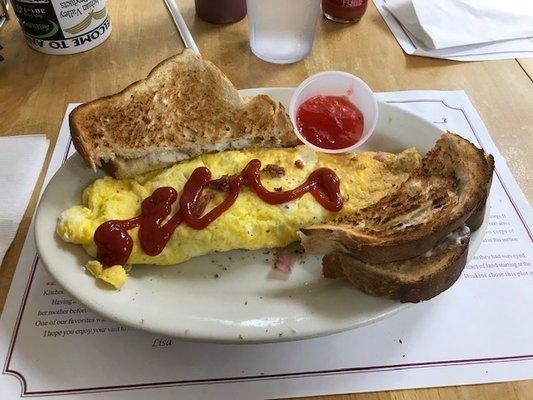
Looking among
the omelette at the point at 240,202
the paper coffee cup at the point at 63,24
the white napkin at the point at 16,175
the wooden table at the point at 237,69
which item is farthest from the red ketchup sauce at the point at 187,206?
the paper coffee cup at the point at 63,24

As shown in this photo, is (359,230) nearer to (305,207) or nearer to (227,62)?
(305,207)

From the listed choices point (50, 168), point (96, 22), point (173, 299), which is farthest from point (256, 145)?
point (96, 22)

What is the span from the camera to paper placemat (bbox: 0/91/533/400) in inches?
45.2

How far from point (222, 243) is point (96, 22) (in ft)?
4.06

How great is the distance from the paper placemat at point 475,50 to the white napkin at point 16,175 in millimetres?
1575

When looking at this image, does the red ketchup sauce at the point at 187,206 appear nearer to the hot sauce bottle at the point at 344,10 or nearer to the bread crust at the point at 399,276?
the bread crust at the point at 399,276

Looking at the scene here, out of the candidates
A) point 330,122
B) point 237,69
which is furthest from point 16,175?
point 330,122

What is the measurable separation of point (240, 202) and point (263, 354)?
410 mm

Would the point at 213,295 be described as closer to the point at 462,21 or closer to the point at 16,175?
the point at 16,175

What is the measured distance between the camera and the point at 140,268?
1297 mm

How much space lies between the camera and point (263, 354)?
1199mm

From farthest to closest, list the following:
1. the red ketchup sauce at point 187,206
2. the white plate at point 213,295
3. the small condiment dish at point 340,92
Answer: the small condiment dish at point 340,92 → the red ketchup sauce at point 187,206 → the white plate at point 213,295

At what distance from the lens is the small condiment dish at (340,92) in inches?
61.4

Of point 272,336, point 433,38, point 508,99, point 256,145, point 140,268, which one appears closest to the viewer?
point 272,336
